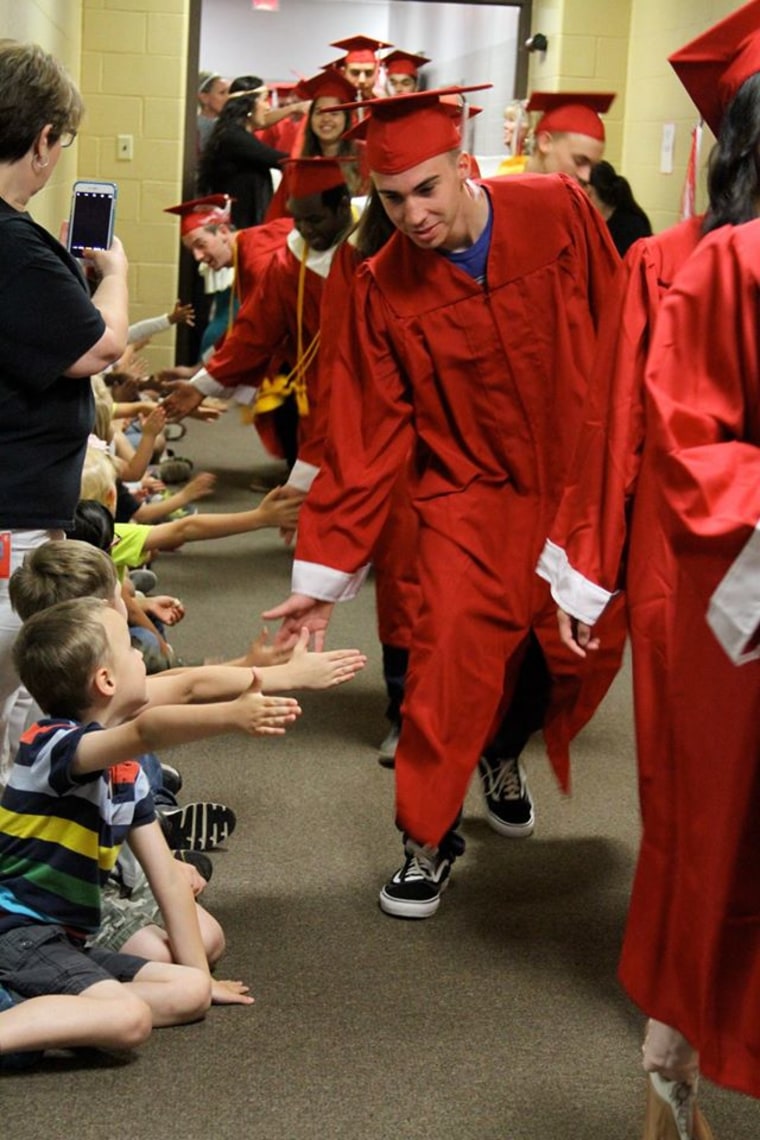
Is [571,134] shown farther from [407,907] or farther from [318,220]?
[407,907]

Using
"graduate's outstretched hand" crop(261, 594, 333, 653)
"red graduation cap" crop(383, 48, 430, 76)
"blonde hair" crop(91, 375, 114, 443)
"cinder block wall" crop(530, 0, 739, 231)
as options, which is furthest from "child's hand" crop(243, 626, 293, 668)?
"cinder block wall" crop(530, 0, 739, 231)

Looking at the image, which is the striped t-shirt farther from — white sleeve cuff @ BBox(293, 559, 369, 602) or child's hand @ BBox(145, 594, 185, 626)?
child's hand @ BBox(145, 594, 185, 626)

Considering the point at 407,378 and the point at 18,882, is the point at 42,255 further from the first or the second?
the point at 18,882

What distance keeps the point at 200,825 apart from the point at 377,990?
0.64m

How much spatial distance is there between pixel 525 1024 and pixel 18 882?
0.83 metres

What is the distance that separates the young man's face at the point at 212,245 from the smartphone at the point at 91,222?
120 inches

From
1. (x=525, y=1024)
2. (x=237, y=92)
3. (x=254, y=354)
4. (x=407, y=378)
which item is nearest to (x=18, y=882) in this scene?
(x=525, y=1024)

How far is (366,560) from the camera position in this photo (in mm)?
2990

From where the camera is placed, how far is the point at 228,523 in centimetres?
365

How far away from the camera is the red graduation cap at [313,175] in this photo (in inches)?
179

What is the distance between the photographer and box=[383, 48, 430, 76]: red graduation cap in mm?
6586

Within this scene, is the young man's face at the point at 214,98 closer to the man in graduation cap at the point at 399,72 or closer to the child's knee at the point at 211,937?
the man in graduation cap at the point at 399,72

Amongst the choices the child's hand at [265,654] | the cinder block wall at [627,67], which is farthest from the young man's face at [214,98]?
the child's hand at [265,654]

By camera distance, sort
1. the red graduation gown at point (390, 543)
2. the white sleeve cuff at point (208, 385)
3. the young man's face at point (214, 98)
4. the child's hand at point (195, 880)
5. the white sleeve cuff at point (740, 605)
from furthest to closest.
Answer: the young man's face at point (214, 98), the white sleeve cuff at point (208, 385), the red graduation gown at point (390, 543), the child's hand at point (195, 880), the white sleeve cuff at point (740, 605)
